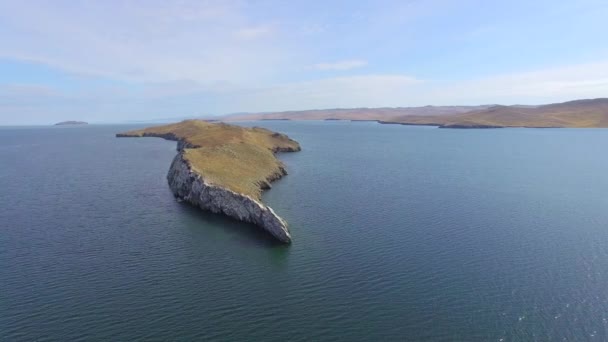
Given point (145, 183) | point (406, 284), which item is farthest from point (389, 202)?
point (145, 183)

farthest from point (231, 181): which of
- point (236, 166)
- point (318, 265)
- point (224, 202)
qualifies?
point (318, 265)

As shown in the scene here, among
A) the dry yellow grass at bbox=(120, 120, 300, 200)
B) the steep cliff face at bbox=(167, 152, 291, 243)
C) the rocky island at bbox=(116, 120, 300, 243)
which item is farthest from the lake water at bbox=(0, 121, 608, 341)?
the dry yellow grass at bbox=(120, 120, 300, 200)

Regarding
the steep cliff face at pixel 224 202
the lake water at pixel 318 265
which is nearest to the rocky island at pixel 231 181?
the steep cliff face at pixel 224 202

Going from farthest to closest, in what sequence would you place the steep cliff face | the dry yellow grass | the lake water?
the dry yellow grass, the steep cliff face, the lake water

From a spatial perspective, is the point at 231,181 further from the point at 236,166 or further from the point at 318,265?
the point at 318,265

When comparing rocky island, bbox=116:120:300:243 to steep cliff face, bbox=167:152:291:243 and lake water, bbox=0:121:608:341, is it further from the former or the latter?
lake water, bbox=0:121:608:341

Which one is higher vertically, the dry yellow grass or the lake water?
the dry yellow grass
